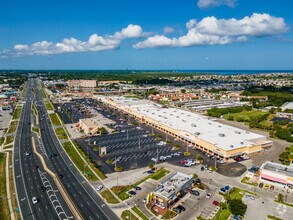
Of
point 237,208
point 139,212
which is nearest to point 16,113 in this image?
point 139,212

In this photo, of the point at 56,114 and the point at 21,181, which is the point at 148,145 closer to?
the point at 21,181

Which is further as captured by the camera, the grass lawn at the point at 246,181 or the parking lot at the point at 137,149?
the parking lot at the point at 137,149

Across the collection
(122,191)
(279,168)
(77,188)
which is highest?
(279,168)

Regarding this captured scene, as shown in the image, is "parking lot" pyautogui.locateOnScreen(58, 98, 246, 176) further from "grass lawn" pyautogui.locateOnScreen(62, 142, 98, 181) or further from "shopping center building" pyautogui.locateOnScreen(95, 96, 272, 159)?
"grass lawn" pyautogui.locateOnScreen(62, 142, 98, 181)

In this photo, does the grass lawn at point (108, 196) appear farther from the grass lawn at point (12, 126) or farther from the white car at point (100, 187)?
the grass lawn at point (12, 126)

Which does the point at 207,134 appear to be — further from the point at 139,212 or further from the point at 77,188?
the point at 77,188

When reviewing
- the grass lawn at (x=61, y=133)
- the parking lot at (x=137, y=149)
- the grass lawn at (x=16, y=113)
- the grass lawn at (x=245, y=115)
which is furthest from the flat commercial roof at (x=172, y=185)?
the grass lawn at (x=16, y=113)

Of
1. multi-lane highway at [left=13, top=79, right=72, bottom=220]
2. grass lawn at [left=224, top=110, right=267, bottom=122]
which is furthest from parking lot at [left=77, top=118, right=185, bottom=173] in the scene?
grass lawn at [left=224, top=110, right=267, bottom=122]
